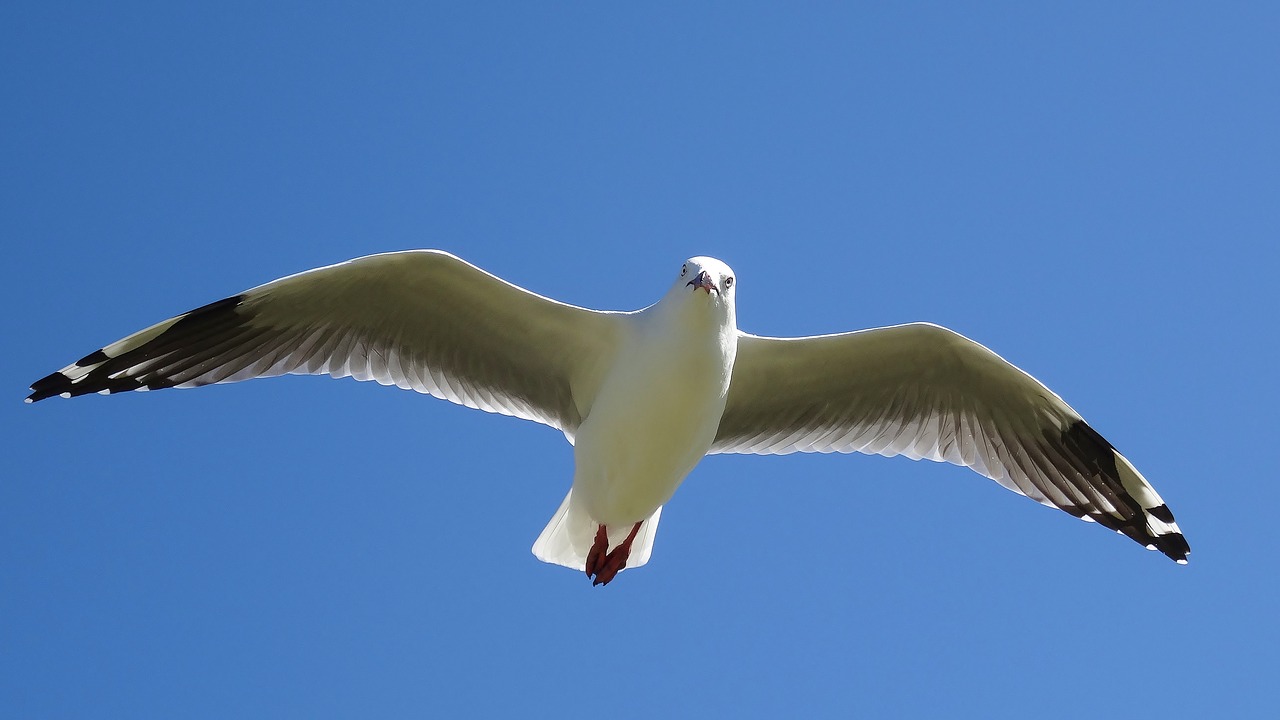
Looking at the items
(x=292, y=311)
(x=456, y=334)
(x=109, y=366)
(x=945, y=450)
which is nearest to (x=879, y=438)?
(x=945, y=450)

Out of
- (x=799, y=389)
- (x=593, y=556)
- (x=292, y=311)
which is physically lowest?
(x=593, y=556)

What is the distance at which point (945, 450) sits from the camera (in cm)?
745

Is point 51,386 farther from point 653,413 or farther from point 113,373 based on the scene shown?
point 653,413

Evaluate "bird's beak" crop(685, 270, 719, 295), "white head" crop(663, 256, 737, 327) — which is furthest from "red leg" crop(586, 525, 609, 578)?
"bird's beak" crop(685, 270, 719, 295)

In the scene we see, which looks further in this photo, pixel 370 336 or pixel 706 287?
pixel 370 336

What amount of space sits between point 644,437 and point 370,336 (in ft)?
4.96

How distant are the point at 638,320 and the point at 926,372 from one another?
1.60 metres

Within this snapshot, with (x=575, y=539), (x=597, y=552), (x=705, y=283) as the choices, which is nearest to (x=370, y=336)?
(x=575, y=539)

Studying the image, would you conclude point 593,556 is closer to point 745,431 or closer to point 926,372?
point 745,431

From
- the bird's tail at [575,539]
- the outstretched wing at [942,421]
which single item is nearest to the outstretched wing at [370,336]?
the bird's tail at [575,539]

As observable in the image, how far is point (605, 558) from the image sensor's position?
7.22m

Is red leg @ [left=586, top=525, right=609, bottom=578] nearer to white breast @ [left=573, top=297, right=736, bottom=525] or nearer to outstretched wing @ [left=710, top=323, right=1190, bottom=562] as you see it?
white breast @ [left=573, top=297, right=736, bottom=525]

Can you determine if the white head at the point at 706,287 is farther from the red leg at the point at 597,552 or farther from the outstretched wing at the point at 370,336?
the red leg at the point at 597,552

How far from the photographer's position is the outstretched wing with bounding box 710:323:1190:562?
7109 millimetres
